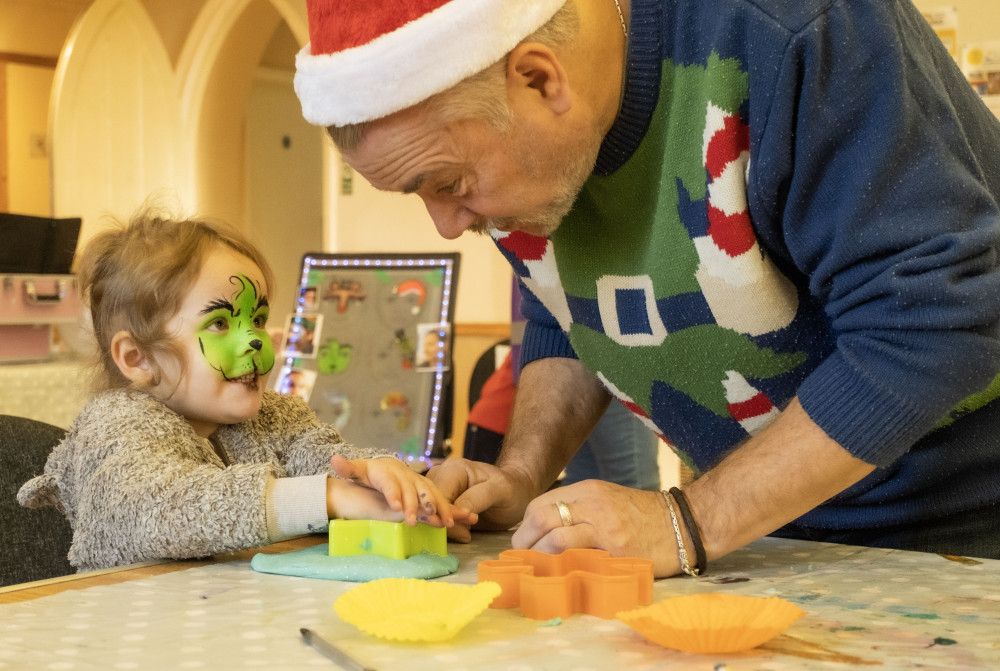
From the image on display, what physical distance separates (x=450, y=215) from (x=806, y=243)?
0.37 metres

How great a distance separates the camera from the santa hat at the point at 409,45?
0.98m

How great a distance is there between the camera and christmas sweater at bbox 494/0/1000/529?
0.90 m

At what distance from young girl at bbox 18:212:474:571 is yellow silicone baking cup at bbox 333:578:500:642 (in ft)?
0.75

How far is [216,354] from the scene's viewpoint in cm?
123

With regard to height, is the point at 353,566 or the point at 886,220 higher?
Answer: the point at 886,220

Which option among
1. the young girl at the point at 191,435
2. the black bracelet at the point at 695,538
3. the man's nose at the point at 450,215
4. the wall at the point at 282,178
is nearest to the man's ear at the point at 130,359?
the young girl at the point at 191,435

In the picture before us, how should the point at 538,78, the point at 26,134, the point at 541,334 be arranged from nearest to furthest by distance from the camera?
the point at 538,78, the point at 541,334, the point at 26,134

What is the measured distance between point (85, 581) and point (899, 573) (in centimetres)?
75

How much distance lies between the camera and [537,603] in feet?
2.56

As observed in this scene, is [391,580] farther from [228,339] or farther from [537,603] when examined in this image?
[228,339]

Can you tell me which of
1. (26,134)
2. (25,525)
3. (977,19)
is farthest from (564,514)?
(26,134)

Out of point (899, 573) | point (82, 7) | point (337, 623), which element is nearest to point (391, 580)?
point (337, 623)

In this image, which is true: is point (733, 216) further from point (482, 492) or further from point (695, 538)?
point (482, 492)

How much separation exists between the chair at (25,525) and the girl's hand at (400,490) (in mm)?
505
